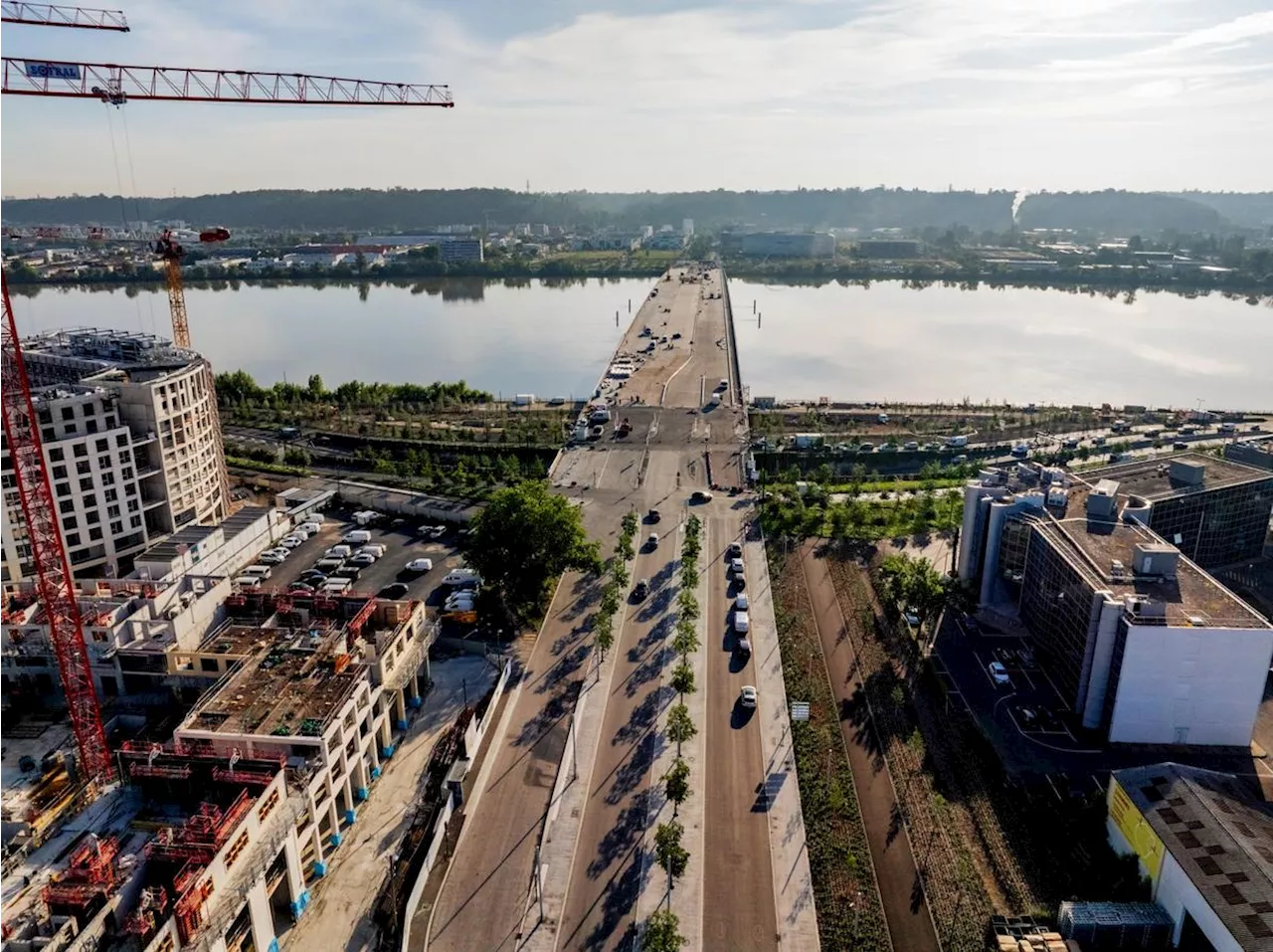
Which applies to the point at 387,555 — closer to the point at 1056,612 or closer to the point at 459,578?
the point at 459,578

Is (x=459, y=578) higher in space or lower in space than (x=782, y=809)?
higher

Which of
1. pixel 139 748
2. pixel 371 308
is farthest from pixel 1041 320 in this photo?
pixel 139 748

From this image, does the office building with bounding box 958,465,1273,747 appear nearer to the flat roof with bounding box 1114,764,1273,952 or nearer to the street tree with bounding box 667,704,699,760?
the flat roof with bounding box 1114,764,1273,952

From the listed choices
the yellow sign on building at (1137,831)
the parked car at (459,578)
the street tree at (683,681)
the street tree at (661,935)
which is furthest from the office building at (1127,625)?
the parked car at (459,578)

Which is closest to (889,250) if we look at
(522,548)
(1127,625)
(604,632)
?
(522,548)

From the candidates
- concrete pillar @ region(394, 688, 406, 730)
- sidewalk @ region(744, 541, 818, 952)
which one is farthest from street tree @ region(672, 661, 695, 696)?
concrete pillar @ region(394, 688, 406, 730)

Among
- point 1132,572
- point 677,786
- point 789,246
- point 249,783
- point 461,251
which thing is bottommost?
point 677,786
